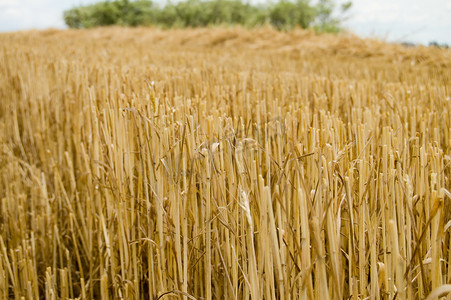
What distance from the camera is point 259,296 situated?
890 millimetres

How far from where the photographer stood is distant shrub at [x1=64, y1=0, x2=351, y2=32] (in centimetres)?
1777

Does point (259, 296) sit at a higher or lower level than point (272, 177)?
lower

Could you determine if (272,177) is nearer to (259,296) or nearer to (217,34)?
(259,296)

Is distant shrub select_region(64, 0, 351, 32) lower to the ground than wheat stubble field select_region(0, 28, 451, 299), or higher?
higher

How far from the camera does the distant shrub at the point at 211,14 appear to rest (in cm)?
1777

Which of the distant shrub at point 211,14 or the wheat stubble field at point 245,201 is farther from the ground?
the distant shrub at point 211,14

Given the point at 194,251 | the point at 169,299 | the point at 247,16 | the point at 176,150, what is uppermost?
the point at 247,16

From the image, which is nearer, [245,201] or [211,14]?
[245,201]

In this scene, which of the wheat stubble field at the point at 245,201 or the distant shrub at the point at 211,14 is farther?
the distant shrub at the point at 211,14

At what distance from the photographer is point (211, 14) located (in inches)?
754

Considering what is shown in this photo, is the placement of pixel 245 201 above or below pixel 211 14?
below

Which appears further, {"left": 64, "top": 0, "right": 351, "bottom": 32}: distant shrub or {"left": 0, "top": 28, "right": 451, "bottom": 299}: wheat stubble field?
{"left": 64, "top": 0, "right": 351, "bottom": 32}: distant shrub

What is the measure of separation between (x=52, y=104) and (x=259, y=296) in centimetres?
236

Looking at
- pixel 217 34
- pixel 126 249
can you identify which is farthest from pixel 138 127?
pixel 217 34
